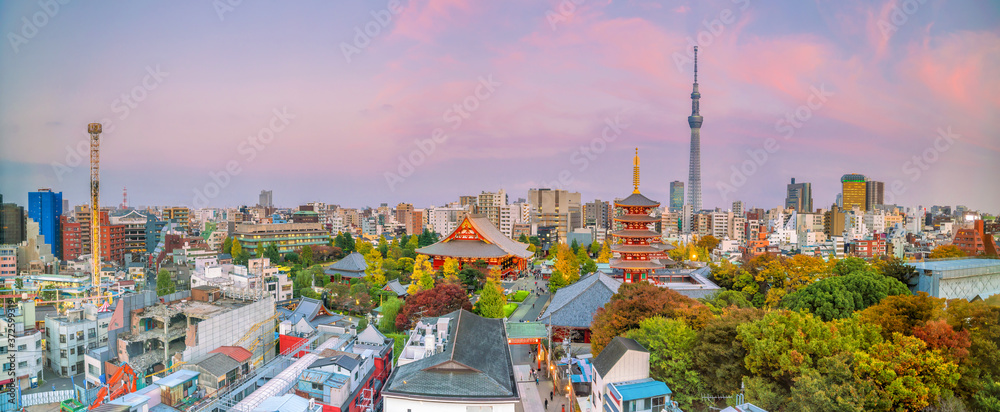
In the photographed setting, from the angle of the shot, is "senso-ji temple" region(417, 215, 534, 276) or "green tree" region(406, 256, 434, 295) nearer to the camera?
"green tree" region(406, 256, 434, 295)

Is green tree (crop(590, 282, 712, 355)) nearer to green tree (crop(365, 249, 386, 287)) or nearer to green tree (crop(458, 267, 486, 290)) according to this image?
green tree (crop(458, 267, 486, 290))

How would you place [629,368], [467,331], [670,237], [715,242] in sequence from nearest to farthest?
[629,368], [467,331], [715,242], [670,237]

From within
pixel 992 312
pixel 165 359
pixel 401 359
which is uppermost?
pixel 992 312

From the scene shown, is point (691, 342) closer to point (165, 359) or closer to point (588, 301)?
point (588, 301)

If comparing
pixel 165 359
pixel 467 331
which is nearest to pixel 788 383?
pixel 467 331

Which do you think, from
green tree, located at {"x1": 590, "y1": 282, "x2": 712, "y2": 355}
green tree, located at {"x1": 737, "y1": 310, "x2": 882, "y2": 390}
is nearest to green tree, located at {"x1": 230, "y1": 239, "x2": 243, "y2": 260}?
green tree, located at {"x1": 590, "y1": 282, "x2": 712, "y2": 355}

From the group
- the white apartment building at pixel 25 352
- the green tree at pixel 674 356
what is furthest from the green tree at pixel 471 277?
the white apartment building at pixel 25 352
